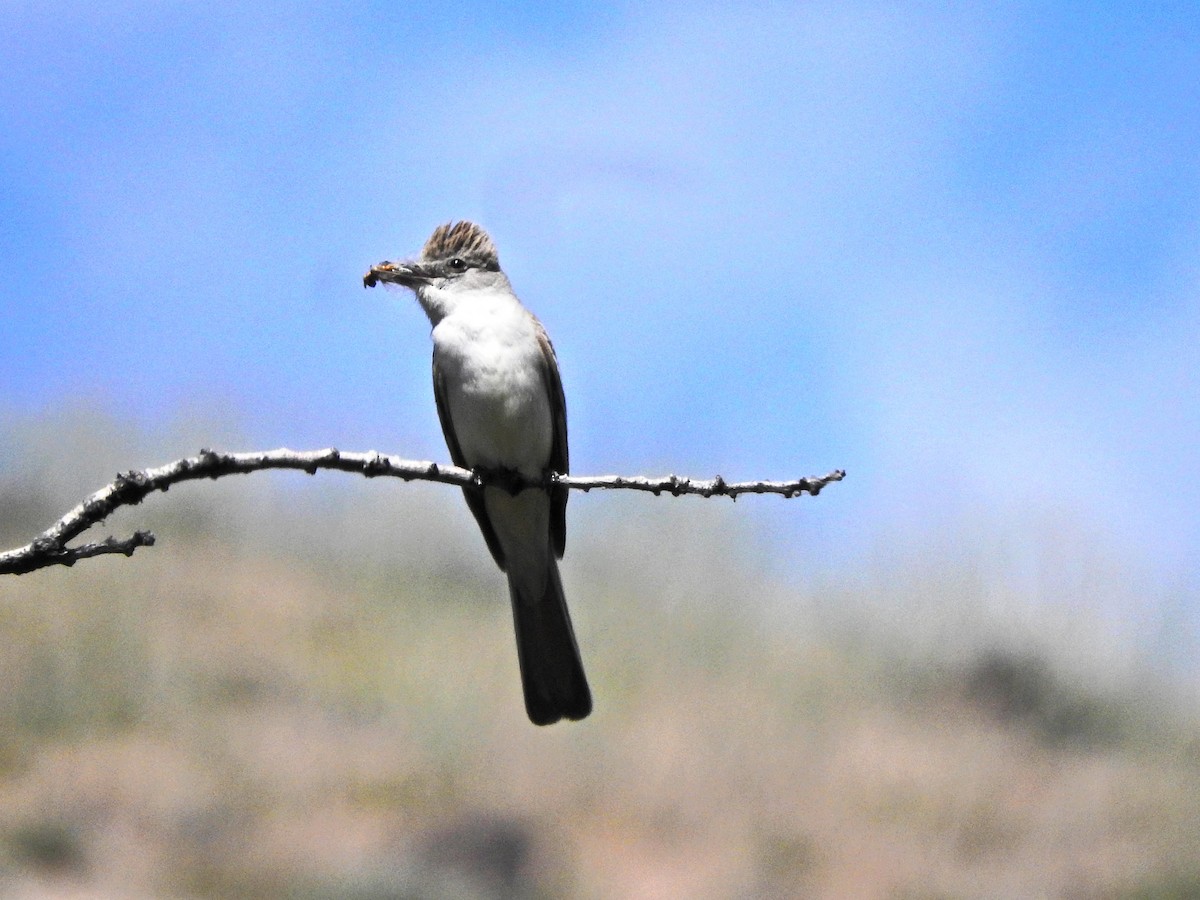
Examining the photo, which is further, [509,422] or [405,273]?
[405,273]

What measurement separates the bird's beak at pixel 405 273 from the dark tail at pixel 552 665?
1.47 meters

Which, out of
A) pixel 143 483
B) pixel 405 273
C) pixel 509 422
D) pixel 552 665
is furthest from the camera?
pixel 405 273

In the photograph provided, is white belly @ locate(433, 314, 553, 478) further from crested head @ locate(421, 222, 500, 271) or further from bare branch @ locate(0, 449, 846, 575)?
bare branch @ locate(0, 449, 846, 575)

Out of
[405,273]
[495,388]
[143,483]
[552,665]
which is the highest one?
[405,273]

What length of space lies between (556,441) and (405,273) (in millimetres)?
1051

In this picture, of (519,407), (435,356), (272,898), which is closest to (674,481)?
(519,407)

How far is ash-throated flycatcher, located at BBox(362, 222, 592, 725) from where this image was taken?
5867mm

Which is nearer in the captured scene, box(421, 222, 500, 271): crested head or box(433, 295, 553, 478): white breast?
box(433, 295, 553, 478): white breast

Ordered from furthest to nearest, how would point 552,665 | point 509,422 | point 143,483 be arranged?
point 552,665 < point 509,422 < point 143,483

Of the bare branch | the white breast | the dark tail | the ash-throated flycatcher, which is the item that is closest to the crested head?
the ash-throated flycatcher

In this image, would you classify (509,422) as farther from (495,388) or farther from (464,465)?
(464,465)

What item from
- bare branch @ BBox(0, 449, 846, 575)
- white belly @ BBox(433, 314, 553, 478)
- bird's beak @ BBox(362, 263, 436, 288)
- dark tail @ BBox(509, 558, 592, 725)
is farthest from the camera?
bird's beak @ BBox(362, 263, 436, 288)

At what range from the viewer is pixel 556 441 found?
6148 millimetres

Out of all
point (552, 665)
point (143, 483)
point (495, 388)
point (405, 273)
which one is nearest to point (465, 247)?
point (405, 273)
